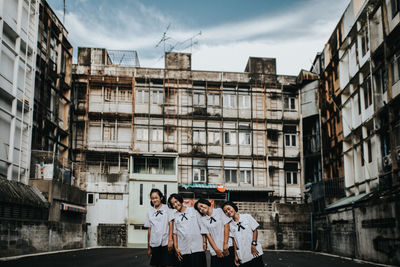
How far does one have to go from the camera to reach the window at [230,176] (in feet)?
131

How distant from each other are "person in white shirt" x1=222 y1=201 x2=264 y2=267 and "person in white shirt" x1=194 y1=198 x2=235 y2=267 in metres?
0.13

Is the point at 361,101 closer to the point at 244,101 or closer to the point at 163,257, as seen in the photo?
the point at 244,101

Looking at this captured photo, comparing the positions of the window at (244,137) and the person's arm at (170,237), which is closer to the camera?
the person's arm at (170,237)

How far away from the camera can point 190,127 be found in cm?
4009

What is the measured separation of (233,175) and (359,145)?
1307 centimetres

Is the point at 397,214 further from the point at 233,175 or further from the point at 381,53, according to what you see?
the point at 233,175

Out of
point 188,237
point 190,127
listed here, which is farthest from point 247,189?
point 188,237

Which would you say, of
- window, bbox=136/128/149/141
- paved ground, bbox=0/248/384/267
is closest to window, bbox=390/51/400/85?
A: paved ground, bbox=0/248/384/267

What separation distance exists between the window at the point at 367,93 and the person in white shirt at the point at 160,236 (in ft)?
71.8

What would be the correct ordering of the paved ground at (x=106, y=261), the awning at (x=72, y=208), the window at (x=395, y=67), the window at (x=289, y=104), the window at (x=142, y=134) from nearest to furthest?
the paved ground at (x=106, y=261)
the window at (x=395, y=67)
the awning at (x=72, y=208)
the window at (x=142, y=134)
the window at (x=289, y=104)

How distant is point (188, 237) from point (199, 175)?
1230 inches

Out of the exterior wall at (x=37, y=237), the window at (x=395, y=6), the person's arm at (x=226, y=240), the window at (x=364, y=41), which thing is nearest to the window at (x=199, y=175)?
the exterior wall at (x=37, y=237)

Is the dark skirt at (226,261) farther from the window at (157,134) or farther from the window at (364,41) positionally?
the window at (157,134)

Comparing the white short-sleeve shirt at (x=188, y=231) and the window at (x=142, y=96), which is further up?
the window at (x=142, y=96)
